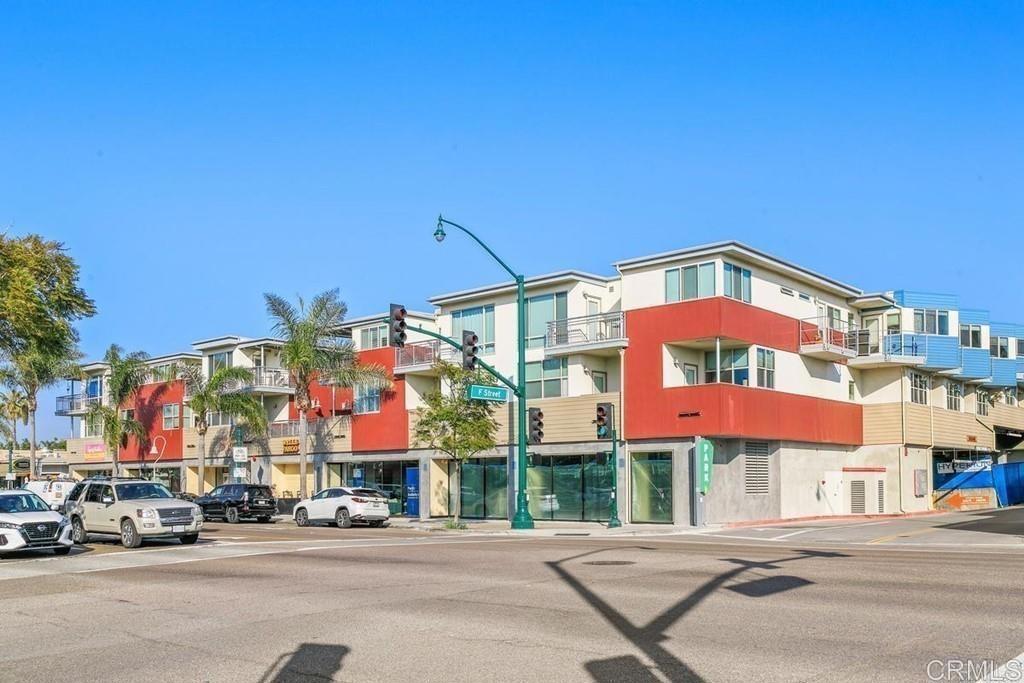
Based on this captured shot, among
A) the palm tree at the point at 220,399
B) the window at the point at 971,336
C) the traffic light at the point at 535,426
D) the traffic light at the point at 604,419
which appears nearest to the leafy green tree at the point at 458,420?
the traffic light at the point at 535,426

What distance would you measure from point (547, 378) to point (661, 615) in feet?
107

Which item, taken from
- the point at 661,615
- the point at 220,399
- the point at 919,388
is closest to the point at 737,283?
the point at 919,388

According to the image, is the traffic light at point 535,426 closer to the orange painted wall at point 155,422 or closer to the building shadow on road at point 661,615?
the building shadow on road at point 661,615

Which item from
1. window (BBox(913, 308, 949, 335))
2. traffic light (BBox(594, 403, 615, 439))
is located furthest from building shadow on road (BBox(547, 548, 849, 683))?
window (BBox(913, 308, 949, 335))

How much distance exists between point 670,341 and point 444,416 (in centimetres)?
929

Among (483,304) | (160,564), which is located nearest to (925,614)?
(160,564)

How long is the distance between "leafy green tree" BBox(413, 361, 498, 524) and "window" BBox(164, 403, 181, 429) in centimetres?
3237

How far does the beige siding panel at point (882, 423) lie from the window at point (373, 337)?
24345mm

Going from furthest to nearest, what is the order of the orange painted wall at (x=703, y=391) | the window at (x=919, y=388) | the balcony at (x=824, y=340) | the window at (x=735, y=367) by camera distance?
the window at (x=919, y=388) → the balcony at (x=824, y=340) → the window at (x=735, y=367) → the orange painted wall at (x=703, y=391)

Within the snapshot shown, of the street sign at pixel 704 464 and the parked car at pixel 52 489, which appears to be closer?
the street sign at pixel 704 464

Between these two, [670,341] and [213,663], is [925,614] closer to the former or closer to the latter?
[213,663]
